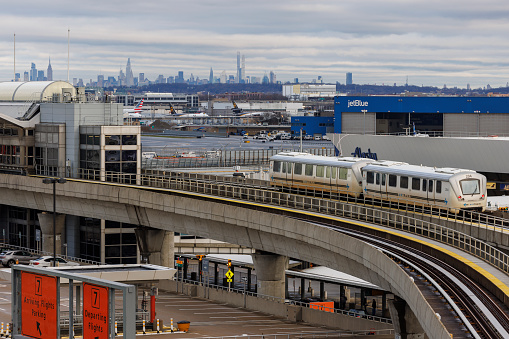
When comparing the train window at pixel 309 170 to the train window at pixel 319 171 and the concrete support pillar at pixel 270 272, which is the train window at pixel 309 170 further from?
the concrete support pillar at pixel 270 272

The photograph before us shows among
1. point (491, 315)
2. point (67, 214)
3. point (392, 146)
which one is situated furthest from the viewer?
point (392, 146)

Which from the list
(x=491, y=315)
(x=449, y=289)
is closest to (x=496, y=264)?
(x=449, y=289)

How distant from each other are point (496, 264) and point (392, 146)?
5948 centimetres

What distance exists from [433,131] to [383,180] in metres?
62.1

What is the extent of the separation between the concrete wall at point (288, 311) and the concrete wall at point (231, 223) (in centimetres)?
376

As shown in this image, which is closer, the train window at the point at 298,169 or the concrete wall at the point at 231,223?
the concrete wall at the point at 231,223

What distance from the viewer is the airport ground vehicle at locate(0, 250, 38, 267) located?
72500mm

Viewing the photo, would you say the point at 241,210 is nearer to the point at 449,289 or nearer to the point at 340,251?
the point at 340,251

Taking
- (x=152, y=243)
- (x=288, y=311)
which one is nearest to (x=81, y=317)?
(x=288, y=311)

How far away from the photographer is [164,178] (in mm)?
80812

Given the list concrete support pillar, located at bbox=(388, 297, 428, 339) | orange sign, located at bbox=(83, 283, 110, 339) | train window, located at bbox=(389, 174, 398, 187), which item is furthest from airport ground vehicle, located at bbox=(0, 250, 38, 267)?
orange sign, located at bbox=(83, 283, 110, 339)

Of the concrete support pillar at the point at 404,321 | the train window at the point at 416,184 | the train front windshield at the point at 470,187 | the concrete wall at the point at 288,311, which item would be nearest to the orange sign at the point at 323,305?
the concrete wall at the point at 288,311

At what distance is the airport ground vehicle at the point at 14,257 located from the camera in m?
72.5

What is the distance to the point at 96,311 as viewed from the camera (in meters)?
19.8
